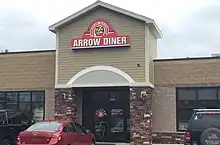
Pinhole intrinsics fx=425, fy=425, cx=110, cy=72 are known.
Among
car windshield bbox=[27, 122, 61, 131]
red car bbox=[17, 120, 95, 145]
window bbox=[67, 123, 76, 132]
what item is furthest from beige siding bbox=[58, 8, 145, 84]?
car windshield bbox=[27, 122, 61, 131]

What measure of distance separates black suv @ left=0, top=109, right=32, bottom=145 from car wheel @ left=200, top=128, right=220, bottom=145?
8.49 m

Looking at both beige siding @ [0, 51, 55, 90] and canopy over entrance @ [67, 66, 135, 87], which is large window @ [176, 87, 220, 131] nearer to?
canopy over entrance @ [67, 66, 135, 87]

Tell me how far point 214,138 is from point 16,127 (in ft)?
30.0

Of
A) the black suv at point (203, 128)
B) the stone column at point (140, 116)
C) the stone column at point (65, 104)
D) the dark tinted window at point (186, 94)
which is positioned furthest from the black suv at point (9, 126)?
the dark tinted window at point (186, 94)

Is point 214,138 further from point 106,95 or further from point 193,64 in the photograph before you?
point 106,95

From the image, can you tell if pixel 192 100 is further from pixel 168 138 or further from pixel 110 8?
pixel 110 8

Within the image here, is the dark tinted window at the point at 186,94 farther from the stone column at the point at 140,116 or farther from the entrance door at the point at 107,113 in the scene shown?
the entrance door at the point at 107,113

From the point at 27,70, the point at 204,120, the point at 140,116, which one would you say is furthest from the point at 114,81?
the point at 204,120

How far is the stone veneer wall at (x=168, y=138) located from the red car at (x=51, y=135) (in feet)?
23.5

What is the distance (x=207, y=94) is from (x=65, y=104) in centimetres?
739

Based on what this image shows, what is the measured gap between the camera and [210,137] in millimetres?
12539

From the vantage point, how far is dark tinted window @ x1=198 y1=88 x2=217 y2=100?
2150 centimetres

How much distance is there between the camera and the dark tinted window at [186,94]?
21.9m

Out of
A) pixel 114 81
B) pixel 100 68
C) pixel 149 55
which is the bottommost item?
pixel 114 81
